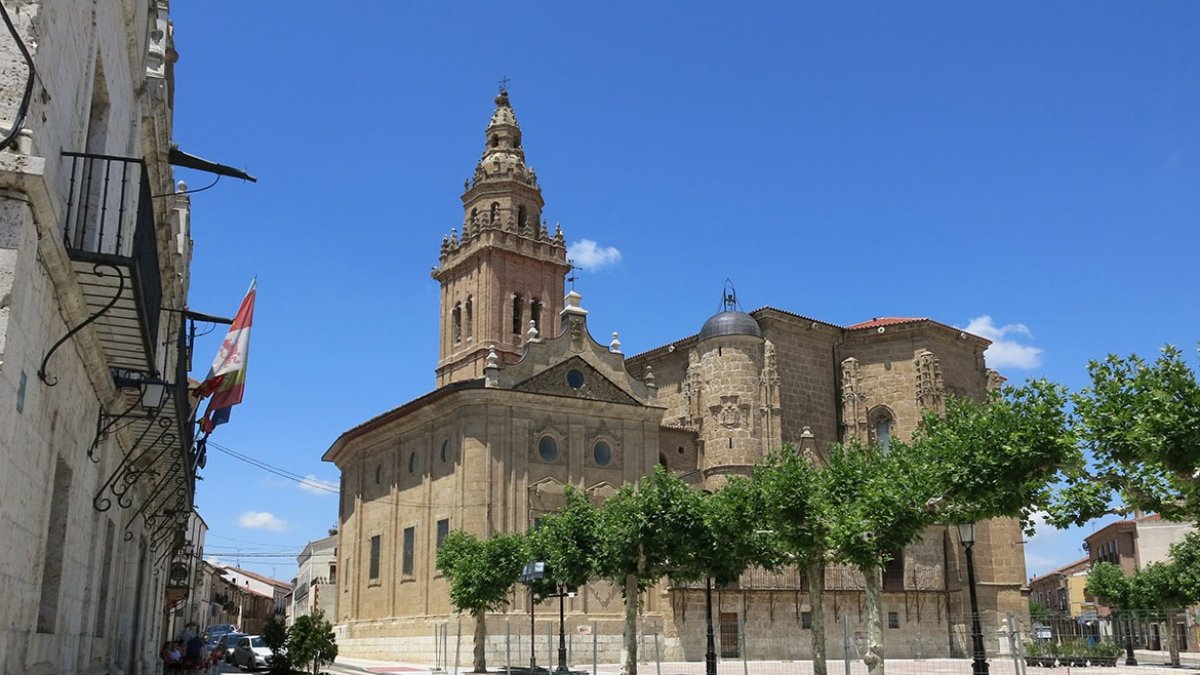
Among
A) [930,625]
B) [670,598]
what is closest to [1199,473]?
[670,598]

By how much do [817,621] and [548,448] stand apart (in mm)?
20180

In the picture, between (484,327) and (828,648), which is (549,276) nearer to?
(484,327)

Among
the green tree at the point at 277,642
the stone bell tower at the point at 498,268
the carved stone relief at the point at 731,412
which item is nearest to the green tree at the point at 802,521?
the green tree at the point at 277,642

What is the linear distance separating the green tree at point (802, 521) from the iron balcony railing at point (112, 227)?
51.9 ft

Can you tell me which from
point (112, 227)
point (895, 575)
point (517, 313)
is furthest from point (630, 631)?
point (517, 313)

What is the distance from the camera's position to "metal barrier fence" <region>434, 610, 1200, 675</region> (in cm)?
3288

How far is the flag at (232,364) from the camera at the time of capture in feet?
51.5

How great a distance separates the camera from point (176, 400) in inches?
532

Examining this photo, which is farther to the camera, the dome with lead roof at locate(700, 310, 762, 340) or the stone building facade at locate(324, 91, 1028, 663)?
the dome with lead roof at locate(700, 310, 762, 340)

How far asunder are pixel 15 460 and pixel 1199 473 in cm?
1523

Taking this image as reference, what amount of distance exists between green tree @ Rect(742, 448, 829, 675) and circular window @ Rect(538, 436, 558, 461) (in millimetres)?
18512

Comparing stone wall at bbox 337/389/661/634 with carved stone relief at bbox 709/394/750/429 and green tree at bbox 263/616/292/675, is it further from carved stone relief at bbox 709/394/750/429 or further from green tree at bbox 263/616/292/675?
green tree at bbox 263/616/292/675

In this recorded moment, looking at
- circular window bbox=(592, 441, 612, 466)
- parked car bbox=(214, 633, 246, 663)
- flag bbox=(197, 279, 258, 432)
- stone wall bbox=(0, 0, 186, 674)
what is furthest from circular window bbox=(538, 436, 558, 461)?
stone wall bbox=(0, 0, 186, 674)

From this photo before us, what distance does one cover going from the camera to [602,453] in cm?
4281
